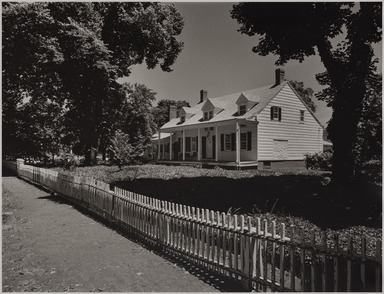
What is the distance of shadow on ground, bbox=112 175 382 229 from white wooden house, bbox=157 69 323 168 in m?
11.3

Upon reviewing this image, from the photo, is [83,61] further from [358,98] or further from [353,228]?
[353,228]

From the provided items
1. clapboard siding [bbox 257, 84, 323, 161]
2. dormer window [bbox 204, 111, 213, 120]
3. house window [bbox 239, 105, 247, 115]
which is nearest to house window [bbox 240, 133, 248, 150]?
clapboard siding [bbox 257, 84, 323, 161]

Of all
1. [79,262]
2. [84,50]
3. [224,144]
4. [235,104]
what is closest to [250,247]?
[79,262]

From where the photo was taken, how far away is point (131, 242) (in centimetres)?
795

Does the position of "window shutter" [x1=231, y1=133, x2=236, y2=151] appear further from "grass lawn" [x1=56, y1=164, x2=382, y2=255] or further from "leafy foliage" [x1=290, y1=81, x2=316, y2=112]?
"leafy foliage" [x1=290, y1=81, x2=316, y2=112]

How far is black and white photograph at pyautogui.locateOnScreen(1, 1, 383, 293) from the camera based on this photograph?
540cm

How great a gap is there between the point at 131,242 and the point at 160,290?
2967 mm

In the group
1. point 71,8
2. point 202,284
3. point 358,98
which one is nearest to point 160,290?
point 202,284

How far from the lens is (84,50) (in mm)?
21438

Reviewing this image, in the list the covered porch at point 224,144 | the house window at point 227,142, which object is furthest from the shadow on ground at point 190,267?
the house window at point 227,142

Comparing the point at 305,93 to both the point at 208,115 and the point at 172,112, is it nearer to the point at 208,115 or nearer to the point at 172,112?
the point at 172,112

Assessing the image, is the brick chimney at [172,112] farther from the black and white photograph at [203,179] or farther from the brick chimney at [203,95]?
the black and white photograph at [203,179]

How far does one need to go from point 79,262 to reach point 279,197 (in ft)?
24.0

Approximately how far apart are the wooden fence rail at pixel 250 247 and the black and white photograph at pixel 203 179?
0.03 m
